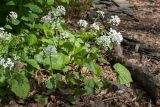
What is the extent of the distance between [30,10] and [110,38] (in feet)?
4.19

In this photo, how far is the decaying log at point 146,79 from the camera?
4.05 meters

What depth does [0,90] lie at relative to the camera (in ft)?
12.4

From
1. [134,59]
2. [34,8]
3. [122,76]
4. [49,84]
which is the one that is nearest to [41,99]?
[49,84]

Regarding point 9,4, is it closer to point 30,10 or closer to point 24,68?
point 30,10

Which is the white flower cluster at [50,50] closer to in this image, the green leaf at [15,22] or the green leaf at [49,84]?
the green leaf at [49,84]

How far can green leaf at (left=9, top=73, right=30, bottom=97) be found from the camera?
11.8 ft

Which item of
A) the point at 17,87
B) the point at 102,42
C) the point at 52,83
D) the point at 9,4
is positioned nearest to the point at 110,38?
the point at 102,42

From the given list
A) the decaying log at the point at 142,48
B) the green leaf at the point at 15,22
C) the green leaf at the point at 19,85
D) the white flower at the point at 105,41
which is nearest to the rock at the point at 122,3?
the decaying log at the point at 142,48

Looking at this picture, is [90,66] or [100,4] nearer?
[90,66]

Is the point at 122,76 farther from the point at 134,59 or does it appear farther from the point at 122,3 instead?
the point at 122,3

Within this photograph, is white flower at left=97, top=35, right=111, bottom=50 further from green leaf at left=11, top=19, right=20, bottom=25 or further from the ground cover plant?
green leaf at left=11, top=19, right=20, bottom=25

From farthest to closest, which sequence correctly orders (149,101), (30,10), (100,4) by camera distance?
(100,4)
(30,10)
(149,101)

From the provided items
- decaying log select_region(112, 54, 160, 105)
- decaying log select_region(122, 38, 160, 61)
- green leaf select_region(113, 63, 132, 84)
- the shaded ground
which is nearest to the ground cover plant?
green leaf select_region(113, 63, 132, 84)

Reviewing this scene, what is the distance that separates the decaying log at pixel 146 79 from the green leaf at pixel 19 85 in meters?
1.26
